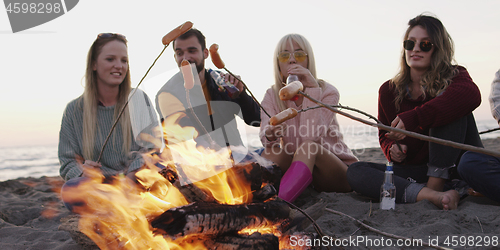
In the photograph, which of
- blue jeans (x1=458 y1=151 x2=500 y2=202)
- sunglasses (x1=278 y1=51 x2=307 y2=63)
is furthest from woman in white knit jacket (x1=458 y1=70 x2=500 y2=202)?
sunglasses (x1=278 y1=51 x2=307 y2=63)

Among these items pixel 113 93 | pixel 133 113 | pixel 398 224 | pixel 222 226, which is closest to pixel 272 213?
pixel 222 226

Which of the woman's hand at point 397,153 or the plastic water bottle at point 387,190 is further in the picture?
the woman's hand at point 397,153

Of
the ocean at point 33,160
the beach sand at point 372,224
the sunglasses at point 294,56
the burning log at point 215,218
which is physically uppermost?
the sunglasses at point 294,56

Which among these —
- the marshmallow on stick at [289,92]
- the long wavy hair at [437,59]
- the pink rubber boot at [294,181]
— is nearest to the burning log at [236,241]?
the marshmallow on stick at [289,92]

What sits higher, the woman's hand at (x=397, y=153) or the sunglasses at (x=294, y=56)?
the sunglasses at (x=294, y=56)

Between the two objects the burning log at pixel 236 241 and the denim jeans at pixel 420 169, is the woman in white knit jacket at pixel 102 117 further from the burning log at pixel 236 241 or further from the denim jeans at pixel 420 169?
the denim jeans at pixel 420 169

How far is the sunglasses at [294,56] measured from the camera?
325cm

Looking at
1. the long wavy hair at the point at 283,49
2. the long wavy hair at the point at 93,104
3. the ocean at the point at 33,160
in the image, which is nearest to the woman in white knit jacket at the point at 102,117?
the long wavy hair at the point at 93,104

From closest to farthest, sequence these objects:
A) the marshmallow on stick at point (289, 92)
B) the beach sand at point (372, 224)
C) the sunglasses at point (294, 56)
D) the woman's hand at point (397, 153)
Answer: the marshmallow on stick at point (289, 92), the beach sand at point (372, 224), the woman's hand at point (397, 153), the sunglasses at point (294, 56)

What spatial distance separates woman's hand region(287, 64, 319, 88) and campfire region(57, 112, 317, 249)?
145cm

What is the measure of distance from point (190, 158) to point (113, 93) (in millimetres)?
1628

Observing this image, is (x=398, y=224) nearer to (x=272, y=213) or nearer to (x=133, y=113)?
(x=272, y=213)

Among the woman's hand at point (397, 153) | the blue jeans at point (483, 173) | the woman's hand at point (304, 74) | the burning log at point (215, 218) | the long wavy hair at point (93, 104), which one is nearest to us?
the burning log at point (215, 218)

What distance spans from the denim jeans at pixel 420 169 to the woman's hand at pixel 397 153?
0.09 metres
